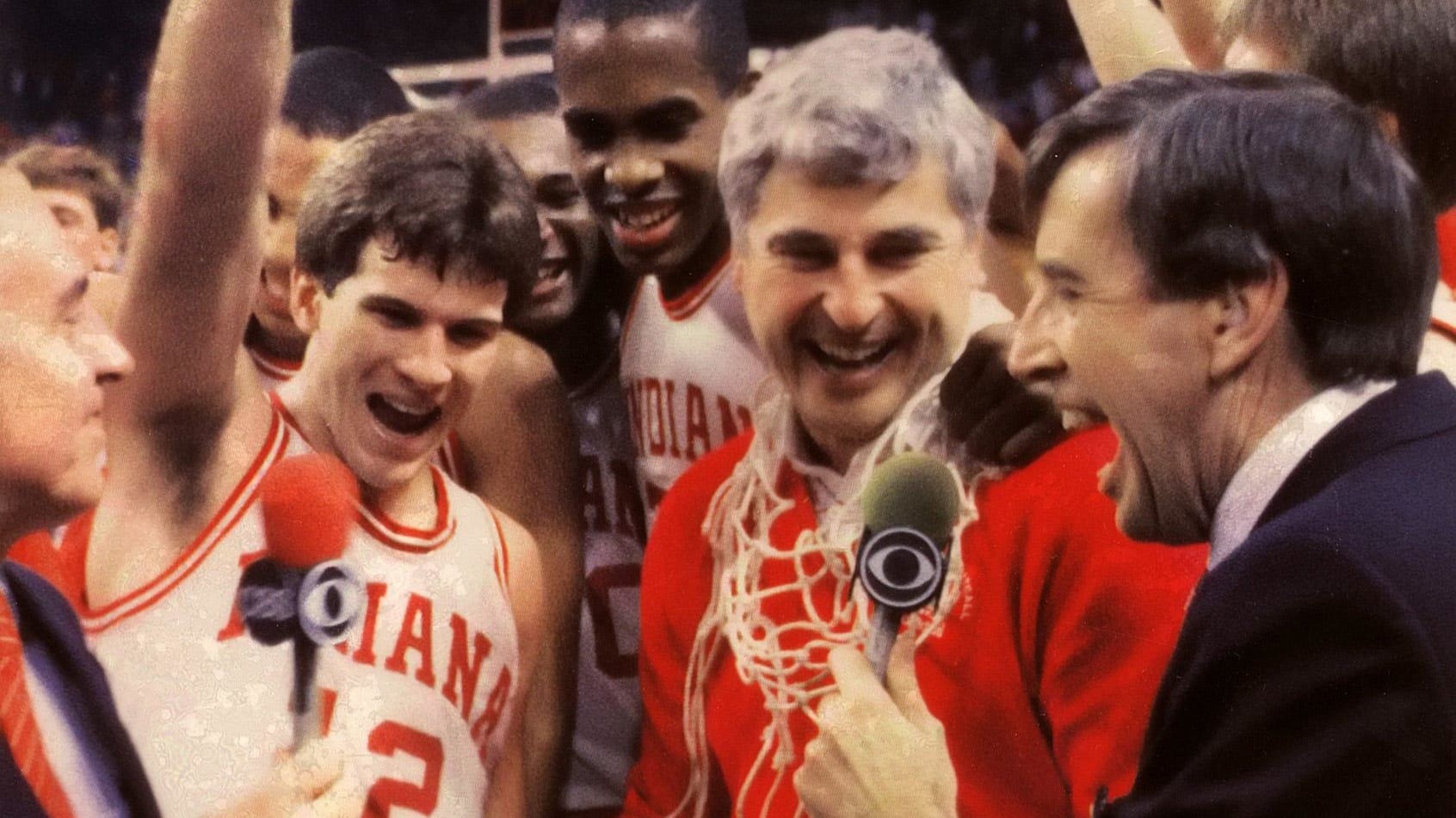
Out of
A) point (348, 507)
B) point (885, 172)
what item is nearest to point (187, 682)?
point (348, 507)

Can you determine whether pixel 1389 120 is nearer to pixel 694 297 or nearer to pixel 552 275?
pixel 694 297

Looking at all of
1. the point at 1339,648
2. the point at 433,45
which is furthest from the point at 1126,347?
the point at 433,45

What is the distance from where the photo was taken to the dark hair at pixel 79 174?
5.40 ft

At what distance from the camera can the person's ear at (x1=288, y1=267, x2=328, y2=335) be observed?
169cm

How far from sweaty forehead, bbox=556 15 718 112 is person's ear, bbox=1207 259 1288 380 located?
1.93ft

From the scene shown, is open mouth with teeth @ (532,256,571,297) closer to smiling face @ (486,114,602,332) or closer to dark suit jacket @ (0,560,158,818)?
smiling face @ (486,114,602,332)

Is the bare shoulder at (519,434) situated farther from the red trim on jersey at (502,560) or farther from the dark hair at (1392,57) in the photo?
the dark hair at (1392,57)

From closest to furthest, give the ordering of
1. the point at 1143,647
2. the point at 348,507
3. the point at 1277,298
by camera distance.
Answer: the point at 1277,298, the point at 1143,647, the point at 348,507

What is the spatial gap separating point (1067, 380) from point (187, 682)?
3.18 ft

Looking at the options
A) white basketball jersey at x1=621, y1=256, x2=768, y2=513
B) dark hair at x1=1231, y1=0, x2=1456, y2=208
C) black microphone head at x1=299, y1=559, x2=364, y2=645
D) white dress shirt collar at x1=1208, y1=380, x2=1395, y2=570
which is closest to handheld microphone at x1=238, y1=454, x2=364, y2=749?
black microphone head at x1=299, y1=559, x2=364, y2=645

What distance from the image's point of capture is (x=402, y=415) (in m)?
1.71

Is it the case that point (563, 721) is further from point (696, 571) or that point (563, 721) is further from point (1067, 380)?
point (1067, 380)

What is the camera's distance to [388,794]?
1717mm

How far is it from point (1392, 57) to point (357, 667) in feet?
4.20
